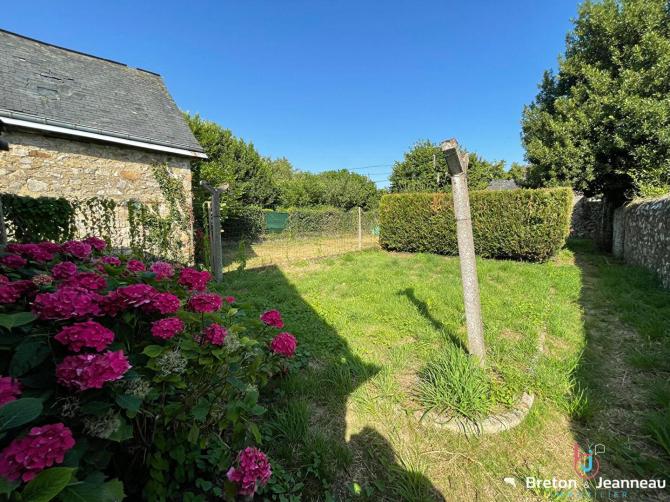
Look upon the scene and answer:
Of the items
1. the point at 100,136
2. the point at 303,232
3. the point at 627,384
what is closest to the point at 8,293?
the point at 627,384

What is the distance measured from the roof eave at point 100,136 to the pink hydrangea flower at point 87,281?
6270 millimetres

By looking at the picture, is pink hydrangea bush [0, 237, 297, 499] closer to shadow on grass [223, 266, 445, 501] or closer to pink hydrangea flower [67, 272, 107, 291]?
pink hydrangea flower [67, 272, 107, 291]

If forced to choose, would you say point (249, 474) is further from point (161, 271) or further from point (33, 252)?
point (33, 252)

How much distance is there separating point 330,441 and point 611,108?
11476 mm

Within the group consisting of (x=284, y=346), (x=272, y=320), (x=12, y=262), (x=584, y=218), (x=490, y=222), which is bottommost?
(x=284, y=346)

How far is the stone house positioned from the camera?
18.8 ft

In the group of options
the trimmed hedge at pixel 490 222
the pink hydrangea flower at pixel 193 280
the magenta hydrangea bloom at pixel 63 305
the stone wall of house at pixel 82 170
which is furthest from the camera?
the trimmed hedge at pixel 490 222

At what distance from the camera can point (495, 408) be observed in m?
2.19

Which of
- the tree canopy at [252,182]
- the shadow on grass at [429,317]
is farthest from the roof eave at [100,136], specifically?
the shadow on grass at [429,317]

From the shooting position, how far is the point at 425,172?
68.6 feet

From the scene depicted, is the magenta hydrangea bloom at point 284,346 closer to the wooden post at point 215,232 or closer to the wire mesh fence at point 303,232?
the wooden post at point 215,232

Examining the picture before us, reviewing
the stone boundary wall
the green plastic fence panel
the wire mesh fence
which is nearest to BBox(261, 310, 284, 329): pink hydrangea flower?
the stone boundary wall

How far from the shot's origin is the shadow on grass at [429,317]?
3.10m

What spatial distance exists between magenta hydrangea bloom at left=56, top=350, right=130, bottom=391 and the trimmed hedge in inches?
357
